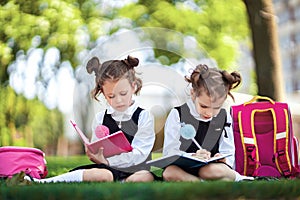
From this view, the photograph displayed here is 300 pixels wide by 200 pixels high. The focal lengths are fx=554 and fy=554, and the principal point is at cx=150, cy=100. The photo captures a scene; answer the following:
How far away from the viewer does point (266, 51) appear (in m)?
3.93

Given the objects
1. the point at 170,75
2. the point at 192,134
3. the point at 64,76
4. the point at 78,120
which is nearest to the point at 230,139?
the point at 192,134

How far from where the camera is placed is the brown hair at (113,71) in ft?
8.35

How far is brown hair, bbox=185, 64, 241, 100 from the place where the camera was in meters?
2.50

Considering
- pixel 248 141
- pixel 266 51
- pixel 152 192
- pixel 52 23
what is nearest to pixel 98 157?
pixel 248 141

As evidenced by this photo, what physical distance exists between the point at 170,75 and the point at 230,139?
1.36ft

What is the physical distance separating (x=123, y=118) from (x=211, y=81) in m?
0.44

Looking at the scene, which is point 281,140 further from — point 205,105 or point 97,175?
point 97,175

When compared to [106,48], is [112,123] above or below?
below

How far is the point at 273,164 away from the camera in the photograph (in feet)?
9.27

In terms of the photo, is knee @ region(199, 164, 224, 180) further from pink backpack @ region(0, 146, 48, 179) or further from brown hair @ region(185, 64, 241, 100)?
pink backpack @ region(0, 146, 48, 179)

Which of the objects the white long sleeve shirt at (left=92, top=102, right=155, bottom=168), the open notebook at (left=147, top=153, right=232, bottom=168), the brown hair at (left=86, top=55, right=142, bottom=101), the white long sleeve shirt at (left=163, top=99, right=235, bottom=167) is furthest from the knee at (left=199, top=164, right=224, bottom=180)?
the brown hair at (left=86, top=55, right=142, bottom=101)

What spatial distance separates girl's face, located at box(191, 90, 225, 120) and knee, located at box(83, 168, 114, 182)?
0.51 m

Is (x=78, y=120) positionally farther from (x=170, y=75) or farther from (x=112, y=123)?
(x=170, y=75)

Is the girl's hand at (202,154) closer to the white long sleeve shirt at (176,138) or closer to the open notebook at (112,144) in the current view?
the white long sleeve shirt at (176,138)
